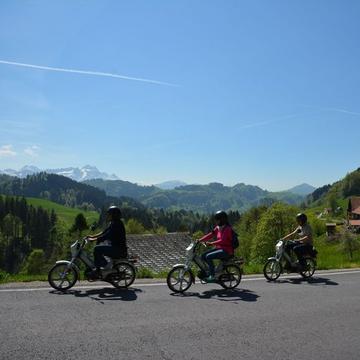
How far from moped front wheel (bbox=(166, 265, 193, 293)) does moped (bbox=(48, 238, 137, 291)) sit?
1099mm

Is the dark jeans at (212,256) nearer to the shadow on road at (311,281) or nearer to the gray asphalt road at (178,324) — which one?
the gray asphalt road at (178,324)

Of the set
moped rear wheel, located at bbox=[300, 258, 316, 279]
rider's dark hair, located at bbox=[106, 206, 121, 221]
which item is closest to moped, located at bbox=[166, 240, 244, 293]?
rider's dark hair, located at bbox=[106, 206, 121, 221]

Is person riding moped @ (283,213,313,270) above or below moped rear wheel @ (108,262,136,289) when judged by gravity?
above

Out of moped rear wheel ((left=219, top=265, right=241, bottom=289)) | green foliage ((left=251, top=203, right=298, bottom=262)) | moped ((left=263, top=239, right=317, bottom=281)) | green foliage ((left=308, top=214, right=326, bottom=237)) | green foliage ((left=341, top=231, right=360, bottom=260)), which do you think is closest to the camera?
moped rear wheel ((left=219, top=265, right=241, bottom=289))

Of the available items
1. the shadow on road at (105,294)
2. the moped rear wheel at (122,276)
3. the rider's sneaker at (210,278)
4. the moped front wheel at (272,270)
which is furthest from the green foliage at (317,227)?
the shadow on road at (105,294)

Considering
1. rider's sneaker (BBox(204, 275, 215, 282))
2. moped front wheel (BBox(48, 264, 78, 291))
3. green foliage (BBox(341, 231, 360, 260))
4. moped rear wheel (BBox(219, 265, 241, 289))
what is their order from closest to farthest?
moped front wheel (BBox(48, 264, 78, 291))
rider's sneaker (BBox(204, 275, 215, 282))
moped rear wheel (BBox(219, 265, 241, 289))
green foliage (BBox(341, 231, 360, 260))

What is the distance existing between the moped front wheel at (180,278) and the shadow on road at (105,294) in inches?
38.7

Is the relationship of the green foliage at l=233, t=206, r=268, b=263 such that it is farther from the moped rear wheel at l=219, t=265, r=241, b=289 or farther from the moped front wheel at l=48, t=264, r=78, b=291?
the moped front wheel at l=48, t=264, r=78, b=291

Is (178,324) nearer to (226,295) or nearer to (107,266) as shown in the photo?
(226,295)

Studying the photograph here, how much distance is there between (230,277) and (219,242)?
102 centimetres

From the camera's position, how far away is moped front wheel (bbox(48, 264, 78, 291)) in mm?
10820

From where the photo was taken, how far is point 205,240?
39.4 feet

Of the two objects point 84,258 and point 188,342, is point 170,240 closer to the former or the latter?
point 84,258

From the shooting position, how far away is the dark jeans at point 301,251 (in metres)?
14.4
